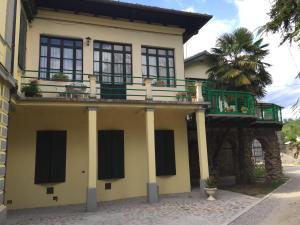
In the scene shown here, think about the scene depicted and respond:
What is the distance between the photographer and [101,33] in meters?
13.3

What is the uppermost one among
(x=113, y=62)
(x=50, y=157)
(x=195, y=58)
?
(x=195, y=58)

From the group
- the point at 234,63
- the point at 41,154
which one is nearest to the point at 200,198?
the point at 41,154

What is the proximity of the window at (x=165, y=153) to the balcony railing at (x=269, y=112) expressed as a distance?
6.26 meters

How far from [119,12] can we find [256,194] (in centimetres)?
1031

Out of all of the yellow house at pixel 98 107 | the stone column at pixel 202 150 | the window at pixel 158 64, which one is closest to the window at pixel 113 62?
the yellow house at pixel 98 107

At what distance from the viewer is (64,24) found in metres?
12.8

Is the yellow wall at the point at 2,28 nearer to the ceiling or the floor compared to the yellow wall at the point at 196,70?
nearer to the floor

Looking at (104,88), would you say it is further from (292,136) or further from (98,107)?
(292,136)

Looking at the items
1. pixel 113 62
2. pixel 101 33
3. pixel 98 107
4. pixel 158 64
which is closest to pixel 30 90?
pixel 98 107

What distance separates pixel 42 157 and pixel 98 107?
10.0ft

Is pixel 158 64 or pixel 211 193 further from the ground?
pixel 158 64

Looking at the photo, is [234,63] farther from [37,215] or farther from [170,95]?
[37,215]

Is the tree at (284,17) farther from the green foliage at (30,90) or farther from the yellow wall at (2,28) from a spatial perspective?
the green foliage at (30,90)

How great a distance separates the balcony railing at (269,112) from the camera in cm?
1675
